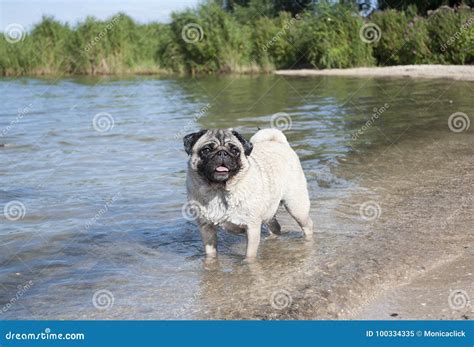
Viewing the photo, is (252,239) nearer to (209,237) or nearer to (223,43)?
(209,237)

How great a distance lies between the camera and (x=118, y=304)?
16.8 feet

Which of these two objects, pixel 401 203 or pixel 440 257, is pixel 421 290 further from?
pixel 401 203

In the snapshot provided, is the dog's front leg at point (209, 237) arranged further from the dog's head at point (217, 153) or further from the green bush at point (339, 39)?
the green bush at point (339, 39)

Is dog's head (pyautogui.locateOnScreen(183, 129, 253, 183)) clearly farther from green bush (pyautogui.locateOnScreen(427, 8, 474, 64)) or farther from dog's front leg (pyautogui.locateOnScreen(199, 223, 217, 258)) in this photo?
green bush (pyautogui.locateOnScreen(427, 8, 474, 64))

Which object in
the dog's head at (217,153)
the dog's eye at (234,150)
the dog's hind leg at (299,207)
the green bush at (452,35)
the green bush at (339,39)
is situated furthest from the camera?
the green bush at (339,39)

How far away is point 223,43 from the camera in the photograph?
37.2 m

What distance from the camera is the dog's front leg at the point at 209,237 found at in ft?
19.8

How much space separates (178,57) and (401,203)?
3220 cm

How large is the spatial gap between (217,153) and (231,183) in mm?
362

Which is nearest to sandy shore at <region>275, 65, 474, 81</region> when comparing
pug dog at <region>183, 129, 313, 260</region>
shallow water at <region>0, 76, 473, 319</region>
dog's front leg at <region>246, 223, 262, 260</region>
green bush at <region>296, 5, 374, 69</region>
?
green bush at <region>296, 5, 374, 69</region>

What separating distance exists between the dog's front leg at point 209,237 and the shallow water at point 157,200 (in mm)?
131

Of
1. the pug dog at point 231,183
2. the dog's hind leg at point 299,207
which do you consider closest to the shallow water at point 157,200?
the dog's hind leg at point 299,207

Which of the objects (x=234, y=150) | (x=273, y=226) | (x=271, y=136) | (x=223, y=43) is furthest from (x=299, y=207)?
(x=223, y=43)

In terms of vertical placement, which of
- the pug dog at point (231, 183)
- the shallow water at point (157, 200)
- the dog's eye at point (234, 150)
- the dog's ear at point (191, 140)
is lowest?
the shallow water at point (157, 200)
